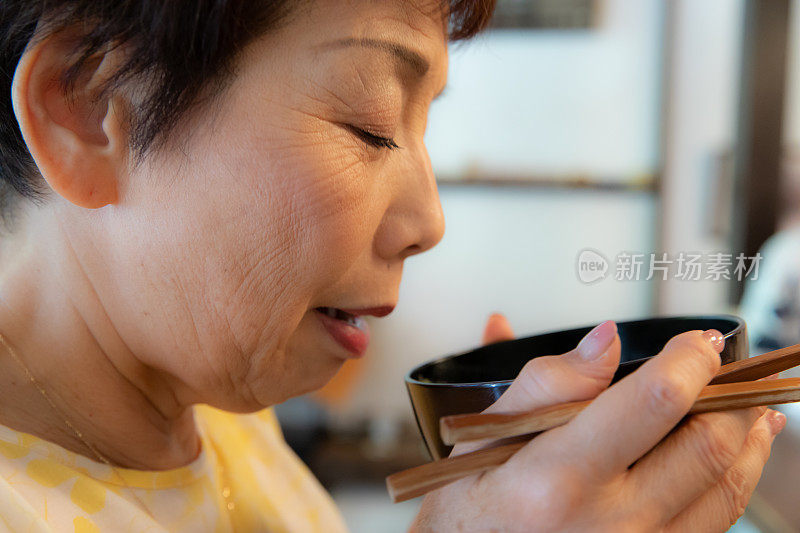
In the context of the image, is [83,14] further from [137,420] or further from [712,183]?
[712,183]

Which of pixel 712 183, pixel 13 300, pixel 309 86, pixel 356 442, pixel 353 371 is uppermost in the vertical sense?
pixel 309 86

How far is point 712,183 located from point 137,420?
242 cm

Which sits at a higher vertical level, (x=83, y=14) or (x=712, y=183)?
(x=83, y=14)

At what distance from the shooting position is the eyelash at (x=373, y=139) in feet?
2.07

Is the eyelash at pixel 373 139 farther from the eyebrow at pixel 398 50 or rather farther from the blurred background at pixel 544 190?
the blurred background at pixel 544 190

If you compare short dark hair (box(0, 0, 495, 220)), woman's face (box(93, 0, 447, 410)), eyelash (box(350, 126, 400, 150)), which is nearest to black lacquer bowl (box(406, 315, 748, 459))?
woman's face (box(93, 0, 447, 410))

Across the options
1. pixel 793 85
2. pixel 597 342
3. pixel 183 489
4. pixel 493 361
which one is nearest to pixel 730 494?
pixel 597 342

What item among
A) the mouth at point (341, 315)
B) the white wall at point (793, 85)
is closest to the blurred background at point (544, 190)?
the white wall at point (793, 85)

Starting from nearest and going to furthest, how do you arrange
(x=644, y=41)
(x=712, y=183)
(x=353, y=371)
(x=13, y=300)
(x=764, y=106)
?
(x=13, y=300), (x=764, y=106), (x=712, y=183), (x=644, y=41), (x=353, y=371)

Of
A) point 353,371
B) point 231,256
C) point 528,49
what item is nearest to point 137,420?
point 231,256

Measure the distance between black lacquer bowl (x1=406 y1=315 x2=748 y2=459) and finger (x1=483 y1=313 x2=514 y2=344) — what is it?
4 cm

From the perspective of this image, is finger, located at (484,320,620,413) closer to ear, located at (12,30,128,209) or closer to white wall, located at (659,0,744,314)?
ear, located at (12,30,128,209)

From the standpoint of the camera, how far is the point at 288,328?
0.66 m

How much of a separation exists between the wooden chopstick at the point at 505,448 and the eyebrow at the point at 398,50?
0.36 meters
